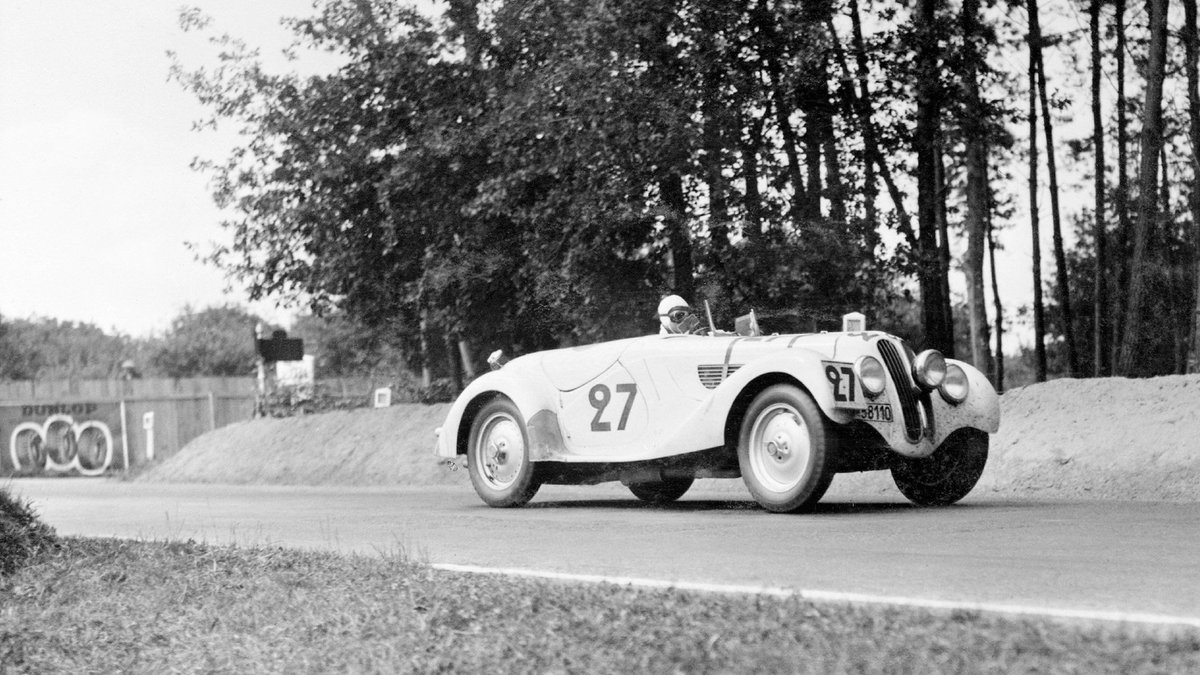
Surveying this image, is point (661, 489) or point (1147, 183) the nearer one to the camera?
point (661, 489)

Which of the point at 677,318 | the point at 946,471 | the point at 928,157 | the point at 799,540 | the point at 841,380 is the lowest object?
the point at 799,540

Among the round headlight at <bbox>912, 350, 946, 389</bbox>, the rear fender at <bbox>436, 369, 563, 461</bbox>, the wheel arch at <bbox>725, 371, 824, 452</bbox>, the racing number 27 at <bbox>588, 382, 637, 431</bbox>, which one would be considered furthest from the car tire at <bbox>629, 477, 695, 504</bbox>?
the round headlight at <bbox>912, 350, 946, 389</bbox>

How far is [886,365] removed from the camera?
9852 millimetres

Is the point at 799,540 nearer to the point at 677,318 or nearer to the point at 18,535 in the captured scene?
the point at 677,318

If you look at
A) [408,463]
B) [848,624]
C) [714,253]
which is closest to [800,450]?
[848,624]

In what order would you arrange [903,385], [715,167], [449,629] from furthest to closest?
[715,167]
[903,385]
[449,629]

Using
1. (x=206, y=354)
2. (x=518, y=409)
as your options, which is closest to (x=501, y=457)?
(x=518, y=409)

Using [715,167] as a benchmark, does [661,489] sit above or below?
below

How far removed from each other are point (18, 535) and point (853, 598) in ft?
17.1

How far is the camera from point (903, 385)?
390 inches

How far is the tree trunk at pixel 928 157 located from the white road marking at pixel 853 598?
14437 millimetres

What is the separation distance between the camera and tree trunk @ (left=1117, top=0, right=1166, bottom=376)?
2131 centimetres

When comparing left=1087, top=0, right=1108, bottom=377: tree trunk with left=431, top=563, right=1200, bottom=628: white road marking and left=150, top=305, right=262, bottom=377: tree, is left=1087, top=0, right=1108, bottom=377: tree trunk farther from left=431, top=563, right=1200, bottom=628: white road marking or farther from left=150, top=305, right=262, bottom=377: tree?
left=150, top=305, right=262, bottom=377: tree

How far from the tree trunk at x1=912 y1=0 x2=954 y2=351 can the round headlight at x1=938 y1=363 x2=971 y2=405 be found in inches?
391
